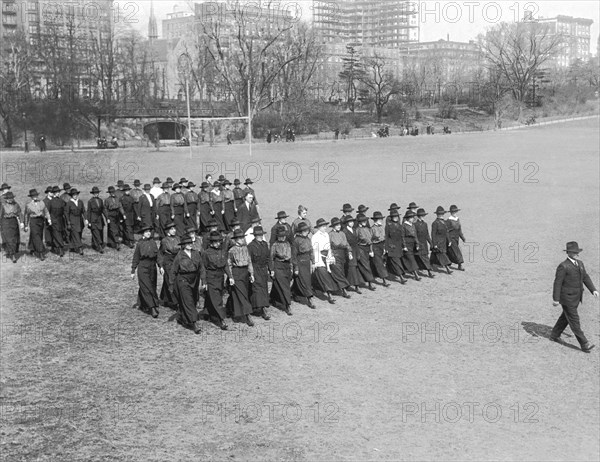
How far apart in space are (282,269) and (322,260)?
1.22m

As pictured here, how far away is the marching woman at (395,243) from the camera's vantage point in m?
15.5

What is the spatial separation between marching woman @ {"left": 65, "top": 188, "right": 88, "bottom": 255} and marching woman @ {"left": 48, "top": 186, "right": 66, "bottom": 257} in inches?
5.2

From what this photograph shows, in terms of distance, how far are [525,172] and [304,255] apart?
23.6m

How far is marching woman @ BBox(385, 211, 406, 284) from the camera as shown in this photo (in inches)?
611

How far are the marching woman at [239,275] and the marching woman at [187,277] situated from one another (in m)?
0.60

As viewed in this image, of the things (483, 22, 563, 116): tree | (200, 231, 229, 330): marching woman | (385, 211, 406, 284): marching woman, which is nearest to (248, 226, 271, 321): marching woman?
(200, 231, 229, 330): marching woman

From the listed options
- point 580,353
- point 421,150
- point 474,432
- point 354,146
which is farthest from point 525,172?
point 474,432

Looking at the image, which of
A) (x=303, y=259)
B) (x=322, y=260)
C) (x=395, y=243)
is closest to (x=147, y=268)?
(x=303, y=259)

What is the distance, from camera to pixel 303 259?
1356cm

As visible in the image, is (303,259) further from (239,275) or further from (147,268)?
(147,268)

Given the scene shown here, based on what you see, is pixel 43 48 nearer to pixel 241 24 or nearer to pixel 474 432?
pixel 241 24

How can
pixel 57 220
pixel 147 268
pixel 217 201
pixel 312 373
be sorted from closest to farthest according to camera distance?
Answer: pixel 312 373 < pixel 147 268 < pixel 57 220 < pixel 217 201

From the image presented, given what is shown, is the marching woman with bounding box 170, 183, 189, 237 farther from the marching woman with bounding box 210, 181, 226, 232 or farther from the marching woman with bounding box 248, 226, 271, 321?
the marching woman with bounding box 248, 226, 271, 321

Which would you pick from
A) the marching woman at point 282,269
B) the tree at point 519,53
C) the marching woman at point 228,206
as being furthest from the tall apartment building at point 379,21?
the marching woman at point 282,269
